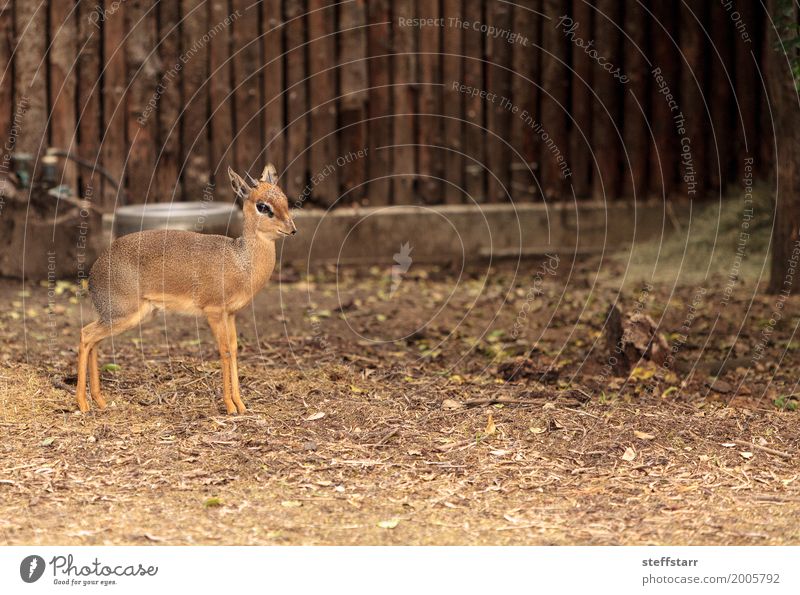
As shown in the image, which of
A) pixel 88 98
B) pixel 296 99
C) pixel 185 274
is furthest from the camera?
pixel 296 99

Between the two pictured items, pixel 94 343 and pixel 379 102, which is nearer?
pixel 94 343

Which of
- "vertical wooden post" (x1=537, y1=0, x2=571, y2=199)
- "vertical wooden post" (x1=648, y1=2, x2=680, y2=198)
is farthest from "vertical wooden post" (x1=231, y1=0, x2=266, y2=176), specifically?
"vertical wooden post" (x1=648, y1=2, x2=680, y2=198)

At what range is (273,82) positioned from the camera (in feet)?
39.3

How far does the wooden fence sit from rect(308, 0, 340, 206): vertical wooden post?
Result: 16 mm

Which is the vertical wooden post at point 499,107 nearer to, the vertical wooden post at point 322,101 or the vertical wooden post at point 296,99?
the vertical wooden post at point 322,101

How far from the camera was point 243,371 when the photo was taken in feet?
26.7

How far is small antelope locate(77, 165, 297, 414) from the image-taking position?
7012 millimetres

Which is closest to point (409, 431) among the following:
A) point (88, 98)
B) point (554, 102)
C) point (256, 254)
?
point (256, 254)

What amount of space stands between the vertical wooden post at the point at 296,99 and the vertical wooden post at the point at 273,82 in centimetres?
7

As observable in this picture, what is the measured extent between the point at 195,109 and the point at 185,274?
5.19m

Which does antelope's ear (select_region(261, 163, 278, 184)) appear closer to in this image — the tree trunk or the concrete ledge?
the tree trunk

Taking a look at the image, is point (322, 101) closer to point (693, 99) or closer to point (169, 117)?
point (169, 117)

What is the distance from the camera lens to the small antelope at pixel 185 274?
701 cm
